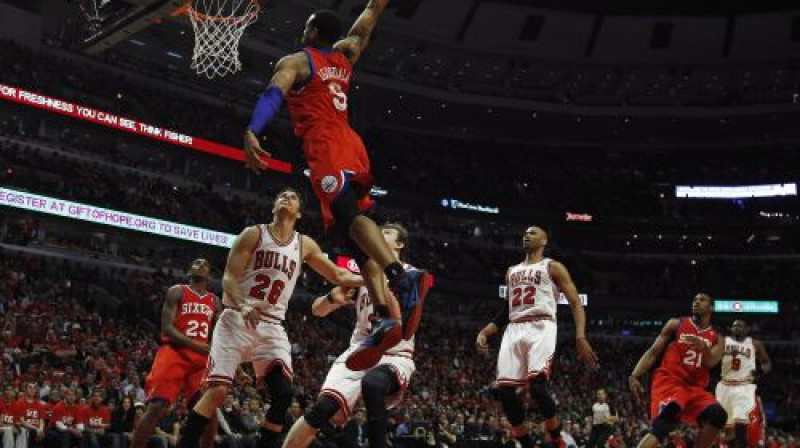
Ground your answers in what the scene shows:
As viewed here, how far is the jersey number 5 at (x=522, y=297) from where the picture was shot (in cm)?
980

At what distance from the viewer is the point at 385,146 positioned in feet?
161

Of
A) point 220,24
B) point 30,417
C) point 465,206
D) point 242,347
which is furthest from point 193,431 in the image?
point 465,206

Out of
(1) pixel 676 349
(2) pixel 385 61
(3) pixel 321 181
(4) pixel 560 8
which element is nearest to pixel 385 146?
(2) pixel 385 61

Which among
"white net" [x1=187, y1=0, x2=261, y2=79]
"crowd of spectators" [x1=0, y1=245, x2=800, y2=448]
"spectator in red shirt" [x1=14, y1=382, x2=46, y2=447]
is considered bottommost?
"spectator in red shirt" [x1=14, y1=382, x2=46, y2=447]

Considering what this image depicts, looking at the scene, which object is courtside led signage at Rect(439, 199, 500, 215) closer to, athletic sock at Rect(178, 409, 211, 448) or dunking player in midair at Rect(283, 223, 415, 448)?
dunking player in midair at Rect(283, 223, 415, 448)

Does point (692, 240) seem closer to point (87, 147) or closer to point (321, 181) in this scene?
point (87, 147)

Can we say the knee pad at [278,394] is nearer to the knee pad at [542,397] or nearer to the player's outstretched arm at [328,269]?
the player's outstretched arm at [328,269]

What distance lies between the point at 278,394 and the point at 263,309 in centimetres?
80

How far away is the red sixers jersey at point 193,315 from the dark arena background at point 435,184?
10.6 m

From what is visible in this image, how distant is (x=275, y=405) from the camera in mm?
7531

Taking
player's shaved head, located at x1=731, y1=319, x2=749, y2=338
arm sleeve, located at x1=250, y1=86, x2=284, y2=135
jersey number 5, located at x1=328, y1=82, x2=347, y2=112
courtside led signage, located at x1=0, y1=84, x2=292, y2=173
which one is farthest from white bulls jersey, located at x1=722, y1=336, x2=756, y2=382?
courtside led signage, located at x1=0, y1=84, x2=292, y2=173

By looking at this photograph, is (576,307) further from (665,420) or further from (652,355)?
(665,420)

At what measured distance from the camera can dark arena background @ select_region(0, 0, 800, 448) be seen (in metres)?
29.7

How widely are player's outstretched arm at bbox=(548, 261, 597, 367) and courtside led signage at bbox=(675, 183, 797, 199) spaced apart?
139 feet
